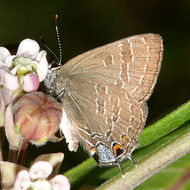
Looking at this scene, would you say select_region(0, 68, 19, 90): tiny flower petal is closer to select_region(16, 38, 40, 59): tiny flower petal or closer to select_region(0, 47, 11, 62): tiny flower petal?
select_region(0, 47, 11, 62): tiny flower petal

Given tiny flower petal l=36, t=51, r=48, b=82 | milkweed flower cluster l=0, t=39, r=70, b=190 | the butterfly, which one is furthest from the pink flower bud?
the butterfly

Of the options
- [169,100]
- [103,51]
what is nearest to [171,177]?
[103,51]

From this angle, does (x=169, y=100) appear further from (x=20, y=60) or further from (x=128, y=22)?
(x=20, y=60)

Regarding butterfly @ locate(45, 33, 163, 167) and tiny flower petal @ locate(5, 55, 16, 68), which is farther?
butterfly @ locate(45, 33, 163, 167)

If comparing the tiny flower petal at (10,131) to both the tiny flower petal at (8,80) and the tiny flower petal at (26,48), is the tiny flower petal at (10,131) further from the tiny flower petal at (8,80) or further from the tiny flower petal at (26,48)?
the tiny flower petal at (26,48)

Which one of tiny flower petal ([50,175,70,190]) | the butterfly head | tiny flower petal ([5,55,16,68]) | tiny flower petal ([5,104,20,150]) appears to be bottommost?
the butterfly head

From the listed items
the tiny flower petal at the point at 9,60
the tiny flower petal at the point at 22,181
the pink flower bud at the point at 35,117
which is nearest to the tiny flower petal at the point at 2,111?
the pink flower bud at the point at 35,117
